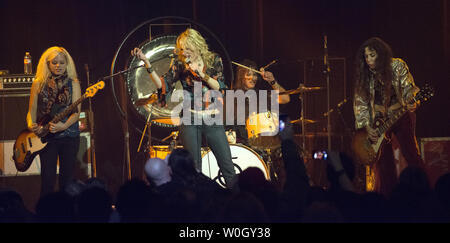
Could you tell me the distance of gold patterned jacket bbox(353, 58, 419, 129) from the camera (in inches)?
259

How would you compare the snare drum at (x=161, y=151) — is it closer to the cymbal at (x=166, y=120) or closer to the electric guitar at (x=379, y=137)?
the cymbal at (x=166, y=120)

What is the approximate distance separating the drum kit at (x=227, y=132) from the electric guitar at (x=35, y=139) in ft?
3.78

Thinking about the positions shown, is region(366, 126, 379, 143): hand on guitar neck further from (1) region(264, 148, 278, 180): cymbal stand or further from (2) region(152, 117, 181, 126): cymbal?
(2) region(152, 117, 181, 126): cymbal

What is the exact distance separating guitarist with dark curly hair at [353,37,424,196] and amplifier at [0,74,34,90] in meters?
4.11

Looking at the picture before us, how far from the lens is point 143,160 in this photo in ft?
28.6

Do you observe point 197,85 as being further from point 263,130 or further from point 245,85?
point 245,85

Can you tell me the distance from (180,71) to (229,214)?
122 inches

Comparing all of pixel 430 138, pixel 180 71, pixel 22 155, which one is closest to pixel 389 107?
pixel 430 138

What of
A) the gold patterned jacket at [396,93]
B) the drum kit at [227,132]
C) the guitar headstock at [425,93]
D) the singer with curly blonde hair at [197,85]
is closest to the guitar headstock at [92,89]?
the drum kit at [227,132]

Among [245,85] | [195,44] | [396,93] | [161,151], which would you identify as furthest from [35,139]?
[396,93]

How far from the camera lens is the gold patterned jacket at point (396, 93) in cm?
659

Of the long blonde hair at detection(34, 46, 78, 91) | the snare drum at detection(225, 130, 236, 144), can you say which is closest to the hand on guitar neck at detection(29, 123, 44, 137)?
the long blonde hair at detection(34, 46, 78, 91)

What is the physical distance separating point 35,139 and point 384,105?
3.98 m
